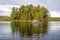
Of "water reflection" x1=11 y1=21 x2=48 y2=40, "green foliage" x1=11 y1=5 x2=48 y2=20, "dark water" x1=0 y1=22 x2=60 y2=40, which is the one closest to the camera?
"dark water" x1=0 y1=22 x2=60 y2=40

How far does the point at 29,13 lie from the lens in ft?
307

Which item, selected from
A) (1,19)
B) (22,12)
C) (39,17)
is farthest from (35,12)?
(1,19)

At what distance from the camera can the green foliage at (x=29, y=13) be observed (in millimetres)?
87500

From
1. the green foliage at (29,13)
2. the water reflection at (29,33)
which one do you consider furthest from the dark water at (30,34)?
the green foliage at (29,13)

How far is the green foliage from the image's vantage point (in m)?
87.5

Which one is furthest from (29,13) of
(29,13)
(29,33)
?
(29,33)

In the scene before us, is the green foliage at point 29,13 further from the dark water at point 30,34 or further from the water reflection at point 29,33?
the dark water at point 30,34

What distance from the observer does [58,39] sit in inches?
854

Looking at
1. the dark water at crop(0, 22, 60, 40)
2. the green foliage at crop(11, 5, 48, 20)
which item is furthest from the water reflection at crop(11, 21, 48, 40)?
the green foliage at crop(11, 5, 48, 20)

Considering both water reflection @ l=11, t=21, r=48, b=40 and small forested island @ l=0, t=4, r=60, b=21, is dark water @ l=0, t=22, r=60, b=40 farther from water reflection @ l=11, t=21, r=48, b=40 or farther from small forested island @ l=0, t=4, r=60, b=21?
small forested island @ l=0, t=4, r=60, b=21

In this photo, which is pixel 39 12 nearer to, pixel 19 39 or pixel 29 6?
pixel 29 6

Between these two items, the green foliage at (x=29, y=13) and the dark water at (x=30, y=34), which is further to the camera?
the green foliage at (x=29, y=13)

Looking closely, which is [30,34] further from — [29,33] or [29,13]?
[29,13]

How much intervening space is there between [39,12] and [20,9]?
12.1 meters
